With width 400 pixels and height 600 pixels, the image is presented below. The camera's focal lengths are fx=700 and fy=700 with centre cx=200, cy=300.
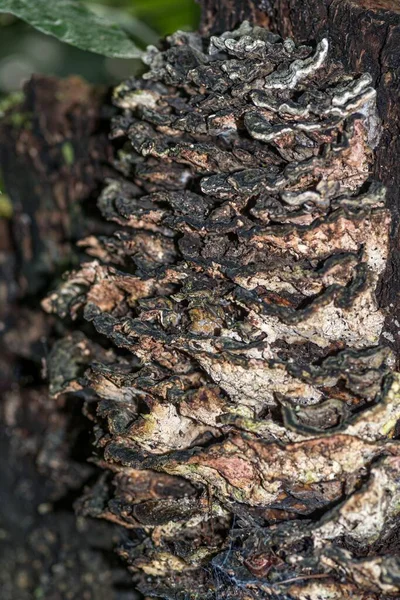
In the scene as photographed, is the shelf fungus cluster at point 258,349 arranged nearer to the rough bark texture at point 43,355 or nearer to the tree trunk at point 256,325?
the tree trunk at point 256,325

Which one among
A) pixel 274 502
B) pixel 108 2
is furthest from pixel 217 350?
pixel 108 2

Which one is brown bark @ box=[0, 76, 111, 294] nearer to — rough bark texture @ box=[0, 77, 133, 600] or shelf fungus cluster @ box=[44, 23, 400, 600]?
rough bark texture @ box=[0, 77, 133, 600]

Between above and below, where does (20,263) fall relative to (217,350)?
below

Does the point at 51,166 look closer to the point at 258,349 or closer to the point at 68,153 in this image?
the point at 68,153

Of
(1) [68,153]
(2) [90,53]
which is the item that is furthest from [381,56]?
(2) [90,53]

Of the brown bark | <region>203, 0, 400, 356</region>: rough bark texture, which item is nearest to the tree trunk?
<region>203, 0, 400, 356</region>: rough bark texture

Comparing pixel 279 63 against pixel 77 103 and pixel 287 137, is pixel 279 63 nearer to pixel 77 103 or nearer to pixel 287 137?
pixel 287 137
